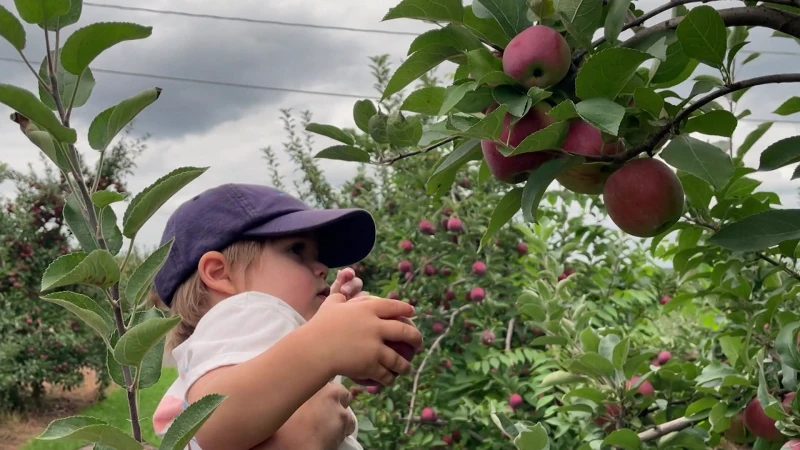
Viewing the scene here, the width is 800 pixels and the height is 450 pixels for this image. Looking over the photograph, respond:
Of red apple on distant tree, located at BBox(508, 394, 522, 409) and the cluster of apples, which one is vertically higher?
the cluster of apples

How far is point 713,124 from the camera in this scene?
0.80 metres

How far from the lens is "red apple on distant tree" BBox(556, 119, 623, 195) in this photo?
0.75m

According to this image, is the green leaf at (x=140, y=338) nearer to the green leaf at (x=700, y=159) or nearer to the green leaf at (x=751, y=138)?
the green leaf at (x=700, y=159)

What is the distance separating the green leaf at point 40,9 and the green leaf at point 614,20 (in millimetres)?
502

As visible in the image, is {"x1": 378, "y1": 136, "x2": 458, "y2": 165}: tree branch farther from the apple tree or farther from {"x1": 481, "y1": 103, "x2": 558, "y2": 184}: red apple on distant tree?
{"x1": 481, "y1": 103, "x2": 558, "y2": 184}: red apple on distant tree

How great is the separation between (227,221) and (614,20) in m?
0.73

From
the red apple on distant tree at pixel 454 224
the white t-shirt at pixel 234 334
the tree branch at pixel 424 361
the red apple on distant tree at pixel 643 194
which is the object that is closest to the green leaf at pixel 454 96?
the red apple on distant tree at pixel 643 194

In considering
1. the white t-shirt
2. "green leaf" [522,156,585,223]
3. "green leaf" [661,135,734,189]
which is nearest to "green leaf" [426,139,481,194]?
"green leaf" [522,156,585,223]

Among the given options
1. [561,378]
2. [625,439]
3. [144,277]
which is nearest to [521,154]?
[144,277]

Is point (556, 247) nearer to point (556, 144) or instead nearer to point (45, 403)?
point (556, 144)

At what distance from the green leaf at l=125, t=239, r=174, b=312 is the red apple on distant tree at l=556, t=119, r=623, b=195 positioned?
41 cm

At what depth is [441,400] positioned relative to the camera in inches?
101

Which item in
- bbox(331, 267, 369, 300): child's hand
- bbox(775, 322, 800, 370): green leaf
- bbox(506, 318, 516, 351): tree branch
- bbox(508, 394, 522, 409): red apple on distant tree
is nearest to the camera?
bbox(775, 322, 800, 370): green leaf

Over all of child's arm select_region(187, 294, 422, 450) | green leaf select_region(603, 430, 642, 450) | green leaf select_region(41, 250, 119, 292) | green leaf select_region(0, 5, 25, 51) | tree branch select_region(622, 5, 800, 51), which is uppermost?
tree branch select_region(622, 5, 800, 51)
